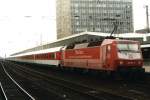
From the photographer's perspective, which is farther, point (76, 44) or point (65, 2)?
point (65, 2)

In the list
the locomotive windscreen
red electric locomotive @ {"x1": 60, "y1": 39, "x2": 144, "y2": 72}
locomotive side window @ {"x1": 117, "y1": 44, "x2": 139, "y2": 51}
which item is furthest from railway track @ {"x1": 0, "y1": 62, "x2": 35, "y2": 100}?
locomotive side window @ {"x1": 117, "y1": 44, "x2": 139, "y2": 51}

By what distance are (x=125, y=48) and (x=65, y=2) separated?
356 ft

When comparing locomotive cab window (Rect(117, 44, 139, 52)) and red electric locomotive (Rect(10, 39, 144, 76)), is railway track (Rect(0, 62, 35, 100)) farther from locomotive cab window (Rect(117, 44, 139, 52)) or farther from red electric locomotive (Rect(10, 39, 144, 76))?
Result: locomotive cab window (Rect(117, 44, 139, 52))

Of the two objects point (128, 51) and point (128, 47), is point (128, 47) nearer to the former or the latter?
point (128, 47)

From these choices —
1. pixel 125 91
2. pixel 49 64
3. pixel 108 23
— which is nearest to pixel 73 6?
pixel 108 23

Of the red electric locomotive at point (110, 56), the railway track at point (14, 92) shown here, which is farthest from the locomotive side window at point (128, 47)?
the railway track at point (14, 92)

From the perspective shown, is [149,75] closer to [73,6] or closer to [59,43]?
[59,43]

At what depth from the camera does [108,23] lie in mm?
80312

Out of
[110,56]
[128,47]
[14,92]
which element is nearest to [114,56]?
[110,56]

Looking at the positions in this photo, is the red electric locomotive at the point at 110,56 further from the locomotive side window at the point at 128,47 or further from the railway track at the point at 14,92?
the railway track at the point at 14,92

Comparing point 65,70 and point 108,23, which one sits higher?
point 108,23

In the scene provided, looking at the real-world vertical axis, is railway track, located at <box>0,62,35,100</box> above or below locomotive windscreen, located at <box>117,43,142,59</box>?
below

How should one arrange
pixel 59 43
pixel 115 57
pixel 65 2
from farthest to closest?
pixel 65 2 < pixel 59 43 < pixel 115 57

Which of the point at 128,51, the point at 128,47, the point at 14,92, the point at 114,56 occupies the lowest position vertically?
the point at 14,92
